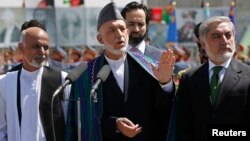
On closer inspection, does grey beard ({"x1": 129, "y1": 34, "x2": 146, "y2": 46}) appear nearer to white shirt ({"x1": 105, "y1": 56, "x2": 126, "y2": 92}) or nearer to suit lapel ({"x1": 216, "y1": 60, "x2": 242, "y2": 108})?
A: white shirt ({"x1": 105, "y1": 56, "x2": 126, "y2": 92})

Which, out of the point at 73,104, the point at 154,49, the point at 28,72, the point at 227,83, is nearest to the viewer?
the point at 227,83

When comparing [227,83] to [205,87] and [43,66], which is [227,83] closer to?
[205,87]

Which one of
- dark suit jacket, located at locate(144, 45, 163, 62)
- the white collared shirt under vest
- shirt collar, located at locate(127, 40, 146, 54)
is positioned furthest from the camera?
shirt collar, located at locate(127, 40, 146, 54)

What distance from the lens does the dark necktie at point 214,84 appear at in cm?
349

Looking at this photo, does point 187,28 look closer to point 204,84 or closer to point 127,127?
point 204,84

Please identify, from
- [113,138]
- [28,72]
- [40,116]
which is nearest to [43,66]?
[28,72]

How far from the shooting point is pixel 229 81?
11.4 feet

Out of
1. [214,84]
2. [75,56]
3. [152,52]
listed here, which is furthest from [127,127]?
[75,56]

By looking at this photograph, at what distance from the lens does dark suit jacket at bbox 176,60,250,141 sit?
3.41 metres

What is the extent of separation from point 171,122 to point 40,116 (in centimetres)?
99

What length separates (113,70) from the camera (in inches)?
150

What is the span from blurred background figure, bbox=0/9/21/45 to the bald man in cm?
960

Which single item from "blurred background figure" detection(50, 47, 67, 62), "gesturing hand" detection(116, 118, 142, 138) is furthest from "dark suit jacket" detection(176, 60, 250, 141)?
"blurred background figure" detection(50, 47, 67, 62)

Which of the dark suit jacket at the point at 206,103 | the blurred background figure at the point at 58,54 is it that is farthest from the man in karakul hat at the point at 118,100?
the blurred background figure at the point at 58,54
